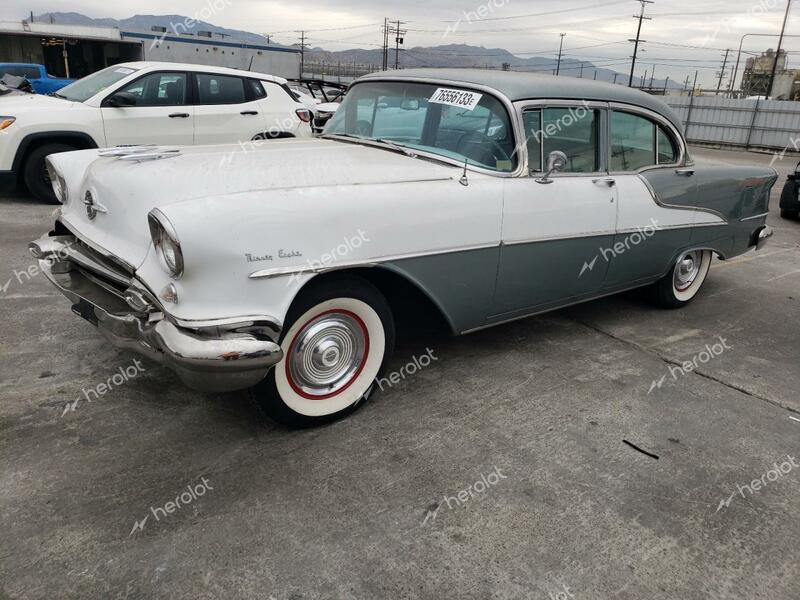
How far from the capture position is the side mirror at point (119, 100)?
7.28 meters

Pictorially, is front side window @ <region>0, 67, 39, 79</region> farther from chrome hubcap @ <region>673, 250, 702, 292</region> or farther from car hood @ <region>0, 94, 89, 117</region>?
chrome hubcap @ <region>673, 250, 702, 292</region>

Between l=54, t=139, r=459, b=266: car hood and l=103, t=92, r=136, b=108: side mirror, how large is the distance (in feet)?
13.4

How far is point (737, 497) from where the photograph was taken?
275cm

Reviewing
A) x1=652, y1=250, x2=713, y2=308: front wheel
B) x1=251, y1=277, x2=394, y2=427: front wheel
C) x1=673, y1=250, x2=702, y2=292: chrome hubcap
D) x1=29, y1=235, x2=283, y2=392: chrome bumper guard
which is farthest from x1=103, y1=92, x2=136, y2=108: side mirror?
x1=673, y1=250, x2=702, y2=292: chrome hubcap

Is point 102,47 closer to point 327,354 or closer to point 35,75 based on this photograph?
point 35,75

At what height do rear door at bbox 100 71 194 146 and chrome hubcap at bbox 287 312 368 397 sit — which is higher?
rear door at bbox 100 71 194 146

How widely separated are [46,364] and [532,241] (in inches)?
115

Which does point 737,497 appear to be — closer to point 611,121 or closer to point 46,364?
point 611,121

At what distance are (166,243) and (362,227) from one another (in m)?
0.88

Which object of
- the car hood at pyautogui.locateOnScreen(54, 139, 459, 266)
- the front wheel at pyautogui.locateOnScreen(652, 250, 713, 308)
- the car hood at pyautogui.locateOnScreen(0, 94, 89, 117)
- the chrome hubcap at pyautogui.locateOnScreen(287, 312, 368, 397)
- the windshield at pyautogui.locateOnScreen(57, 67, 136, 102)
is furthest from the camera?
the windshield at pyautogui.locateOnScreen(57, 67, 136, 102)

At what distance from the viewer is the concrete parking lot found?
2.20m

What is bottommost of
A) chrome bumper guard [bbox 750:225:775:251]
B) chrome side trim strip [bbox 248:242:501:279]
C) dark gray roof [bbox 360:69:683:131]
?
chrome bumper guard [bbox 750:225:775:251]

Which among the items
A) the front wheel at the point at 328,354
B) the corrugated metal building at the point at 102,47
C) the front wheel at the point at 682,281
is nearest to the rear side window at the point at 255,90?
the front wheel at the point at 682,281

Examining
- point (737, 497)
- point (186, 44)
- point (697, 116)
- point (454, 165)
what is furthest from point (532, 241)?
point (186, 44)
